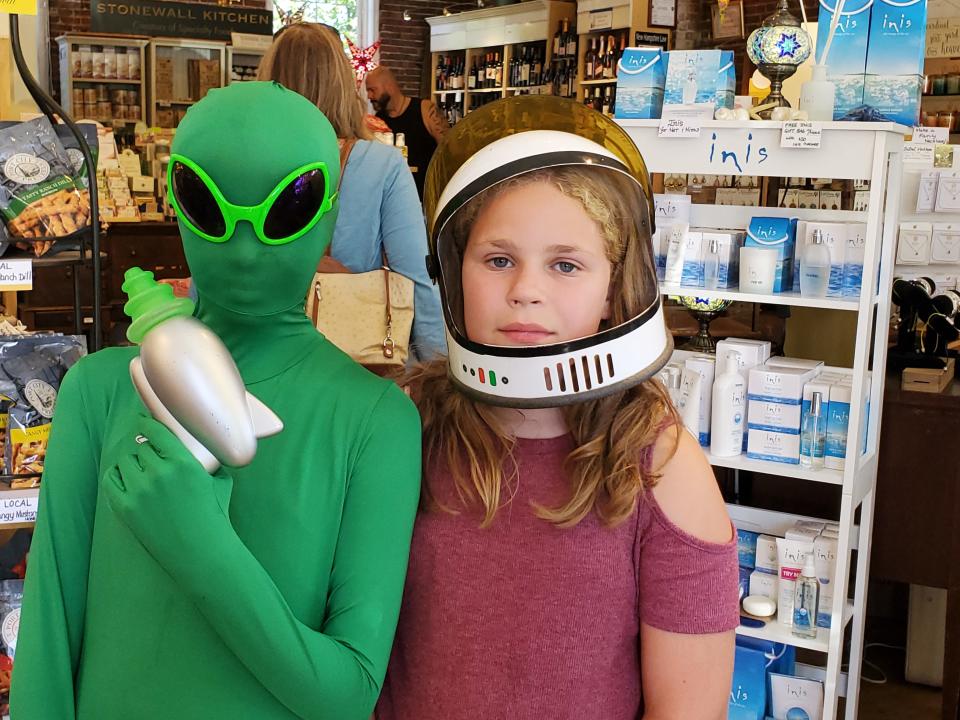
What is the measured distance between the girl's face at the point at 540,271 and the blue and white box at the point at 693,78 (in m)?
1.96

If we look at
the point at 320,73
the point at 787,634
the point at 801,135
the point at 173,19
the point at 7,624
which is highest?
the point at 173,19

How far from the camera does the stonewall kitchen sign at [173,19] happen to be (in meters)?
8.84

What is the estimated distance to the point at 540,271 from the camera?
1.01 meters

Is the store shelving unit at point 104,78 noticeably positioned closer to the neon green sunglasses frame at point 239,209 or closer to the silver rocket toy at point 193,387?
the neon green sunglasses frame at point 239,209

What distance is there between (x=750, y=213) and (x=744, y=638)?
3.88 feet

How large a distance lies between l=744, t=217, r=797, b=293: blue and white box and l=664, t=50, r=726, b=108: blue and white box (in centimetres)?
32

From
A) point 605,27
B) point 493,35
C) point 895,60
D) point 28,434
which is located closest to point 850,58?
point 895,60

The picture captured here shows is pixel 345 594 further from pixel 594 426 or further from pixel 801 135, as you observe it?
pixel 801 135

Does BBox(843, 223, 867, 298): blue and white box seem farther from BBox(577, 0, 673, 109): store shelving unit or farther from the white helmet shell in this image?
BBox(577, 0, 673, 109): store shelving unit

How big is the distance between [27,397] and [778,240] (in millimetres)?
1799

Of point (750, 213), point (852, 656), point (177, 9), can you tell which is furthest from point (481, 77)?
point (852, 656)

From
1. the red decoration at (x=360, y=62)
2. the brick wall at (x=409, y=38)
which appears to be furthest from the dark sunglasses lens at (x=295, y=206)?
the brick wall at (x=409, y=38)

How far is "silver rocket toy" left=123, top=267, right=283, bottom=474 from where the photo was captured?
2.54 ft

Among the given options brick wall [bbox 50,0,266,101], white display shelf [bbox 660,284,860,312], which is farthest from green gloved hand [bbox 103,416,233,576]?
brick wall [bbox 50,0,266,101]
